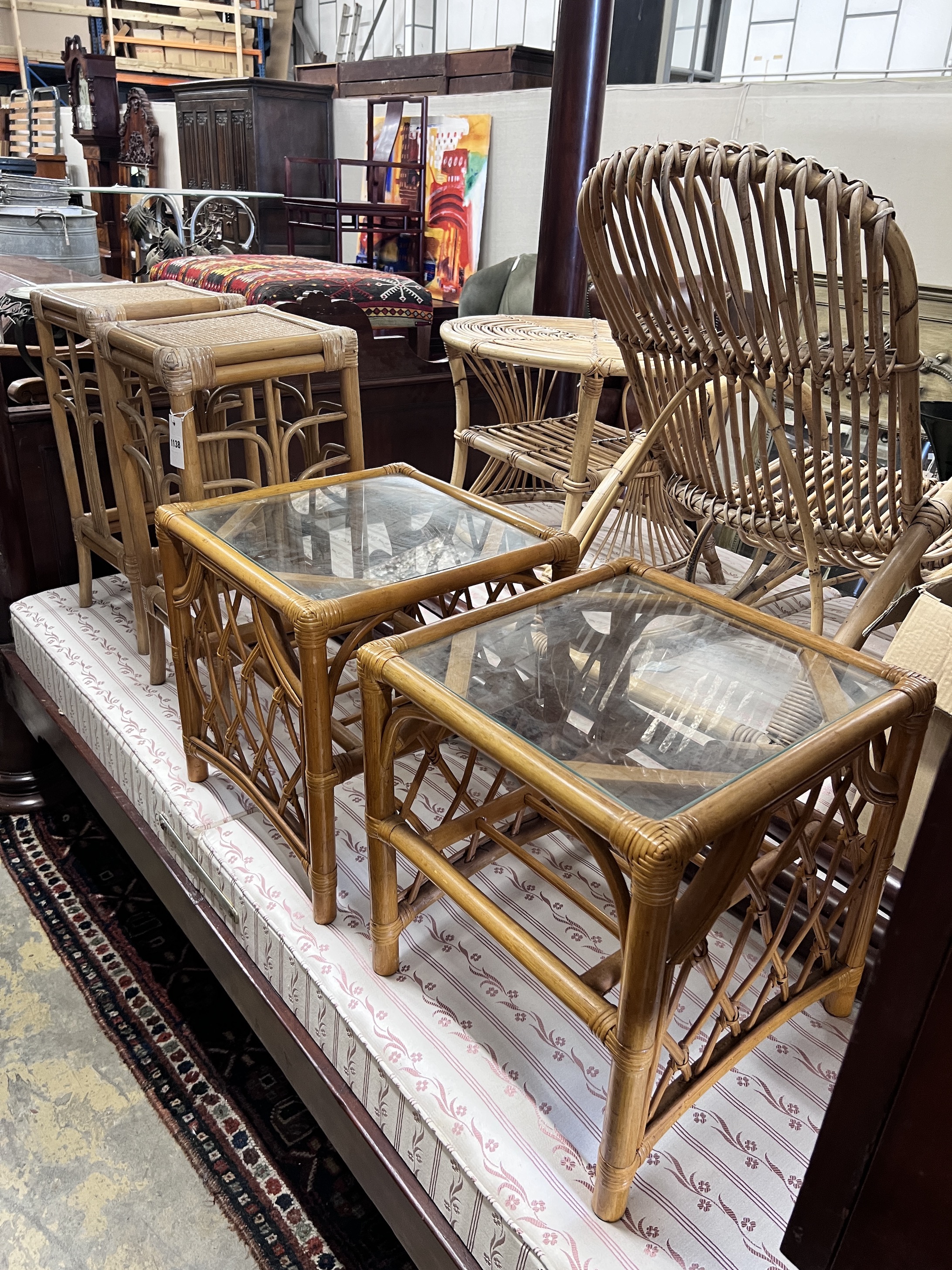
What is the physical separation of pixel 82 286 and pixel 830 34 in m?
3.47

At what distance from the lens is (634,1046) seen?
2.45ft

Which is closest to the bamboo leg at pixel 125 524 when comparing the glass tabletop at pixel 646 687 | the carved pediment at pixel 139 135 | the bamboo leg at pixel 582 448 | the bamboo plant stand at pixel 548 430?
the bamboo plant stand at pixel 548 430

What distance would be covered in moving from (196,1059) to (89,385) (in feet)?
4.56

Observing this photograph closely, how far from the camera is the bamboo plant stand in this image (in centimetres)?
174

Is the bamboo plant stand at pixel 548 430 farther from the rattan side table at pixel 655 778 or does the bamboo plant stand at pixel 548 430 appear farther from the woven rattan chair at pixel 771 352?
the rattan side table at pixel 655 778

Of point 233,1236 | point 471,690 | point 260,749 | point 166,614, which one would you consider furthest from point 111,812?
point 471,690

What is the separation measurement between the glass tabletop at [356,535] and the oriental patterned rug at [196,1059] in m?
0.88

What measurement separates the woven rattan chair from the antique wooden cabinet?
5.57 meters

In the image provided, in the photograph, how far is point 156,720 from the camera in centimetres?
164

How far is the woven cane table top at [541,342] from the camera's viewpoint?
1.69 m

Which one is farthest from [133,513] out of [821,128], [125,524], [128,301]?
[821,128]

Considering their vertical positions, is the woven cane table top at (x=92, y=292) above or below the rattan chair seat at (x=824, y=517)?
above

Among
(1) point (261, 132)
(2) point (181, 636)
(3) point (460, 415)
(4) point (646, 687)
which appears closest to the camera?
(4) point (646, 687)

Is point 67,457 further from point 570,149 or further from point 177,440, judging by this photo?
point 570,149
